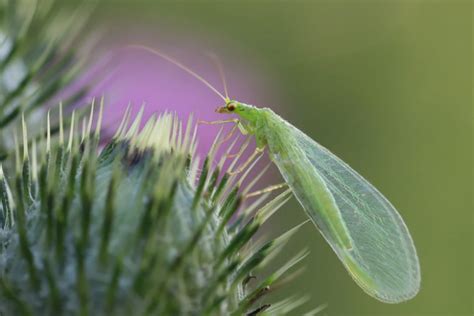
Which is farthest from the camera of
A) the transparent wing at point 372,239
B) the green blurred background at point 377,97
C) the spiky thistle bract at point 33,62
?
the green blurred background at point 377,97

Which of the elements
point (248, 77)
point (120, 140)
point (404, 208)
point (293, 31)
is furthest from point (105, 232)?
point (293, 31)

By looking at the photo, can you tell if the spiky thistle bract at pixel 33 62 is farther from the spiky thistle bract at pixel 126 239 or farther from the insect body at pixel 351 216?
the insect body at pixel 351 216

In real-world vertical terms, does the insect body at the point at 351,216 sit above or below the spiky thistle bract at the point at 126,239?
above

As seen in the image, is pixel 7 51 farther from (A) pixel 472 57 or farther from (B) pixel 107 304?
(A) pixel 472 57

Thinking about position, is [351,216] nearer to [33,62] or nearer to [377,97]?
[33,62]

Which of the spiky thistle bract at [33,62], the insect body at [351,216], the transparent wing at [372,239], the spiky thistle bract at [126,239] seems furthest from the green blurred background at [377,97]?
the spiky thistle bract at [126,239]

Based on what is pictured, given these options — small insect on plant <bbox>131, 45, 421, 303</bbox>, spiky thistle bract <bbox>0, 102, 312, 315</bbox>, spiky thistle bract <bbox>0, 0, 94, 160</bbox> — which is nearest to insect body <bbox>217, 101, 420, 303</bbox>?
small insect on plant <bbox>131, 45, 421, 303</bbox>

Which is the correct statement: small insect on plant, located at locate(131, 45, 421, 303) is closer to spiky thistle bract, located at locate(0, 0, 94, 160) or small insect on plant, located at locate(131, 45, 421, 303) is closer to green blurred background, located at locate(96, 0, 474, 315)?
spiky thistle bract, located at locate(0, 0, 94, 160)
